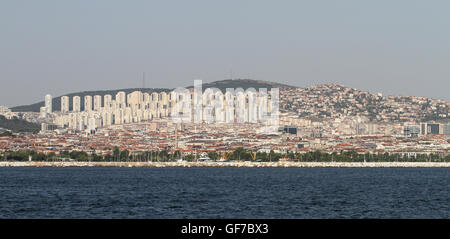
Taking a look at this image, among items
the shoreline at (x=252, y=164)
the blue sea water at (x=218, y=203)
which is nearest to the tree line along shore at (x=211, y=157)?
the shoreline at (x=252, y=164)

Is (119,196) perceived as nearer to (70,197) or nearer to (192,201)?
(70,197)

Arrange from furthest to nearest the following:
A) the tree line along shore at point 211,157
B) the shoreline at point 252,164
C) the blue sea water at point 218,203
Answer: the tree line along shore at point 211,157 → the shoreline at point 252,164 → the blue sea water at point 218,203

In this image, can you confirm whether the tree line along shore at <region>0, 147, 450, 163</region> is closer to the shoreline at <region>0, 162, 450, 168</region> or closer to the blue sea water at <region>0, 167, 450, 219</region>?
the shoreline at <region>0, 162, 450, 168</region>

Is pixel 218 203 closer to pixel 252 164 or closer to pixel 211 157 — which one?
pixel 252 164

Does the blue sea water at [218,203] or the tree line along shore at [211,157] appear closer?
the blue sea water at [218,203]

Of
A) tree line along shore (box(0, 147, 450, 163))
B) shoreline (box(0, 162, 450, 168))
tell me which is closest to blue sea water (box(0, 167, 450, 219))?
shoreline (box(0, 162, 450, 168))

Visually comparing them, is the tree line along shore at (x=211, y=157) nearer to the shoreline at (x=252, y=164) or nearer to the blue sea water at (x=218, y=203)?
the shoreline at (x=252, y=164)

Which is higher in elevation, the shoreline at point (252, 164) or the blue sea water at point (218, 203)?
the blue sea water at point (218, 203)
